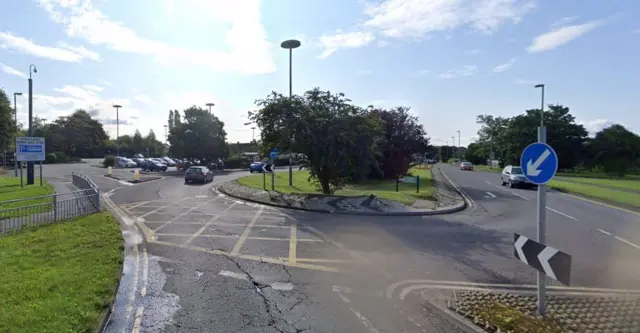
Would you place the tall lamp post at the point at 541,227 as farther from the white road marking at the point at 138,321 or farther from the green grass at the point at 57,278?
the green grass at the point at 57,278

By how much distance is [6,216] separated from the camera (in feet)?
37.5

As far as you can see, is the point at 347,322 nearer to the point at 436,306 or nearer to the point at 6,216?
the point at 436,306

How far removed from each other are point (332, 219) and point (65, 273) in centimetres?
856

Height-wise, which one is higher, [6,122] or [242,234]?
[6,122]

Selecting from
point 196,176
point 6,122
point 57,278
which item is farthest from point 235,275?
point 6,122

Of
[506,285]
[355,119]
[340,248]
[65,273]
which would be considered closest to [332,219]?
[340,248]

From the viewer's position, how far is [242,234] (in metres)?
10.6

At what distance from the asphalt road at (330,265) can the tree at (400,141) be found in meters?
19.8

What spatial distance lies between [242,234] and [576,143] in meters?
65.0

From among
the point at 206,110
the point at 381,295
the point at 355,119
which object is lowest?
the point at 381,295

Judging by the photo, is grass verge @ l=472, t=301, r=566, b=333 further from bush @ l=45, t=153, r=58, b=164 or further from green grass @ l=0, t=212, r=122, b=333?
bush @ l=45, t=153, r=58, b=164

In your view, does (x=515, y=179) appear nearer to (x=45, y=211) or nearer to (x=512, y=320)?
(x=512, y=320)

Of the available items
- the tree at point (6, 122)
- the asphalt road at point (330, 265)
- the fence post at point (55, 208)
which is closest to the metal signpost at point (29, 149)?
the tree at point (6, 122)

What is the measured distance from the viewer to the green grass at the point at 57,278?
4.64 meters
